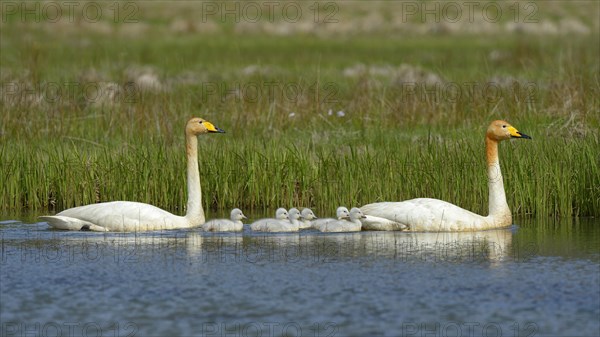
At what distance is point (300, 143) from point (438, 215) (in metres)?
4.90

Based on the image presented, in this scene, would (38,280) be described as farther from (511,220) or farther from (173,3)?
(173,3)

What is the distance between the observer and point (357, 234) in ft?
42.3

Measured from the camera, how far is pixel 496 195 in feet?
43.0

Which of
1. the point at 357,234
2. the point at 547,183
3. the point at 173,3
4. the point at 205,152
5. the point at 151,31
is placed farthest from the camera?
the point at 173,3

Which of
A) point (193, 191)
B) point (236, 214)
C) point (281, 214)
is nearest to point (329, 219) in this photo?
point (281, 214)

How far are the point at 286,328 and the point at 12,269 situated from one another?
336 cm

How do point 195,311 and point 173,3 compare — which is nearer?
point 195,311

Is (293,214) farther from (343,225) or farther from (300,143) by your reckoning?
(300,143)

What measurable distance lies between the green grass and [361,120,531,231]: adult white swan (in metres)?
1.16

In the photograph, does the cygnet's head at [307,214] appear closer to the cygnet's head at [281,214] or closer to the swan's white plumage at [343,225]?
the cygnet's head at [281,214]

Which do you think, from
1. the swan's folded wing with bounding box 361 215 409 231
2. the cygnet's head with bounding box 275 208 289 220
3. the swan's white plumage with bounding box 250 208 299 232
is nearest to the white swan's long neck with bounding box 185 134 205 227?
the swan's white plumage with bounding box 250 208 299 232

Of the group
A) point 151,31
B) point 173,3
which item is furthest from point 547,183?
point 173,3

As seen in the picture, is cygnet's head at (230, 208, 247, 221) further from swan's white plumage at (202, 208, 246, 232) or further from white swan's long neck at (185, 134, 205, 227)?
white swan's long neck at (185, 134, 205, 227)

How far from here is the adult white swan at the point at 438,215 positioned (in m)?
12.8
